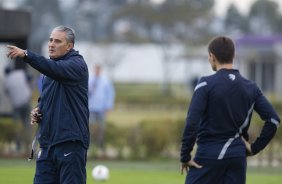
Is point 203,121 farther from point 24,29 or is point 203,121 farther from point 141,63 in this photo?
point 141,63

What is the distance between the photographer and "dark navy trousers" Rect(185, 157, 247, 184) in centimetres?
838

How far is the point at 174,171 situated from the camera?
61.7ft

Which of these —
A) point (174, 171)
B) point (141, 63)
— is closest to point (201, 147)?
point (174, 171)

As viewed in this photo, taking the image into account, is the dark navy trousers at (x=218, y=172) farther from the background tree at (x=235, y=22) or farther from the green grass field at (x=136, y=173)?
the background tree at (x=235, y=22)

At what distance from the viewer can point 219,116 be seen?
840cm

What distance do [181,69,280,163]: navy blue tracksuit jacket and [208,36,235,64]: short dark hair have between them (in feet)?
0.44

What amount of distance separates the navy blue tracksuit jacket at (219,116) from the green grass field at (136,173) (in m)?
7.43

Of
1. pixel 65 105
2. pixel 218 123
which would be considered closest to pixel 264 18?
pixel 65 105

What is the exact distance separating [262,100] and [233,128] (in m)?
0.42

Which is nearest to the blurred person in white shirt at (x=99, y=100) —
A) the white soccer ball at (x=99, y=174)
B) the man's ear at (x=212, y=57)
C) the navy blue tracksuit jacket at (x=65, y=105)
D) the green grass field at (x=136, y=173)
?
the green grass field at (x=136, y=173)

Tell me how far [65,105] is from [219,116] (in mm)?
1475

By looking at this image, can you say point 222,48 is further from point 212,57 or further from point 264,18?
point 264,18

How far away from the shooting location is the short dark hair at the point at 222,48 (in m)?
8.41

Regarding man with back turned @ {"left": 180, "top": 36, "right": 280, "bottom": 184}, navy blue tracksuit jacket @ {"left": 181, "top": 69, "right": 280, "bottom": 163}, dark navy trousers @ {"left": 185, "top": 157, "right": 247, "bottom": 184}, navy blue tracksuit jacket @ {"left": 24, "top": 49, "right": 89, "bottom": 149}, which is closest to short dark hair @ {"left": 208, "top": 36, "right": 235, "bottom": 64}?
man with back turned @ {"left": 180, "top": 36, "right": 280, "bottom": 184}
